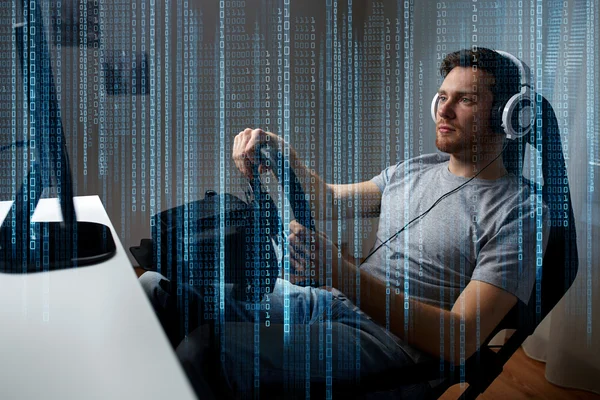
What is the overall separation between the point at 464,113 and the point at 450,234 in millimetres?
228

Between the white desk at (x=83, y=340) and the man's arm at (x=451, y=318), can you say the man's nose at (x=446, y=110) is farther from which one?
the white desk at (x=83, y=340)

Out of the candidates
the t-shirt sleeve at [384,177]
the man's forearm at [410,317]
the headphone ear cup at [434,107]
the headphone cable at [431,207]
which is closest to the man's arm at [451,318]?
the man's forearm at [410,317]

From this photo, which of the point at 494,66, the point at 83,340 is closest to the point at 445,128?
the point at 494,66

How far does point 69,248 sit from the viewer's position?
2.29 feet

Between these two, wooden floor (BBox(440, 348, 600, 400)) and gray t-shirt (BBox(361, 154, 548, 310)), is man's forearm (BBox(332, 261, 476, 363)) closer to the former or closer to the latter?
gray t-shirt (BBox(361, 154, 548, 310))

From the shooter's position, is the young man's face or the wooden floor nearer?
the young man's face

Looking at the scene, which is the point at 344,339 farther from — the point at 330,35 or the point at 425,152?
the point at 330,35

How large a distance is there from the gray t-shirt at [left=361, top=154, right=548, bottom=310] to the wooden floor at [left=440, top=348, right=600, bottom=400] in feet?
1.11

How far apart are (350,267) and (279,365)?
8.4 inches

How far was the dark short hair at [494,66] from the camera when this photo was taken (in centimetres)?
77

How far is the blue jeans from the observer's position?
0.63 meters

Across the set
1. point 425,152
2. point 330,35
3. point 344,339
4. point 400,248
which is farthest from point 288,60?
point 344,339

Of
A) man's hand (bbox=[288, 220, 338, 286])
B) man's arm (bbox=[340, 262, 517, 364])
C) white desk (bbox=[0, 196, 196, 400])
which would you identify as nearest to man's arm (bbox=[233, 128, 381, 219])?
man's hand (bbox=[288, 220, 338, 286])

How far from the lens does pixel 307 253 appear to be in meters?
0.78
